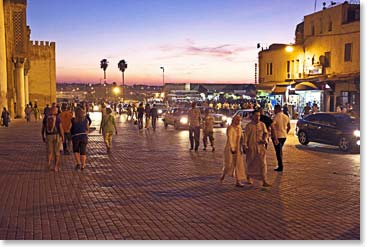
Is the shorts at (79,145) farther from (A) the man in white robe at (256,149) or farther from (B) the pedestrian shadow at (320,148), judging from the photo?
(B) the pedestrian shadow at (320,148)

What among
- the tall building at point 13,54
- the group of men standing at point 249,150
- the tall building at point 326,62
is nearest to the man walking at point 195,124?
the group of men standing at point 249,150

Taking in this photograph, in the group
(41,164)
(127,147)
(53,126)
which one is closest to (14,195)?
(53,126)

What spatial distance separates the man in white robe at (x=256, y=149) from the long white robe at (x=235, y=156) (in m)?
0.15

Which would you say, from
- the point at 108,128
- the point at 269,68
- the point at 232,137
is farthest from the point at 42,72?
the point at 232,137

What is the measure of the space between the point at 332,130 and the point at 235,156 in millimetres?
8758

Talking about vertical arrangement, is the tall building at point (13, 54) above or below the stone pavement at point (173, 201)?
above

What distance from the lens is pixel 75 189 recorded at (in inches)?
387

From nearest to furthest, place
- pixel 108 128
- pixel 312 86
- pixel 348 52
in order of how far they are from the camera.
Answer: pixel 108 128, pixel 348 52, pixel 312 86

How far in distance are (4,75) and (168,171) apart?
29.1 m

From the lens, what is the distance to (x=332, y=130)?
57.8 feet

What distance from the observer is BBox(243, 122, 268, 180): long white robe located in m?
9.85

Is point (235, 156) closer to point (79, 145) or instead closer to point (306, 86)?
point (79, 145)

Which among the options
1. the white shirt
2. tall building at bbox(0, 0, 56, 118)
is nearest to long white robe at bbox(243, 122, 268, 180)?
the white shirt

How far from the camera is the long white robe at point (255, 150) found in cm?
985
